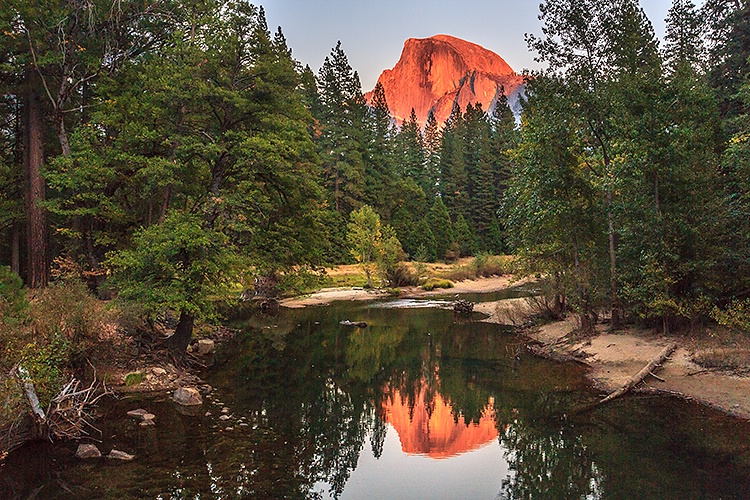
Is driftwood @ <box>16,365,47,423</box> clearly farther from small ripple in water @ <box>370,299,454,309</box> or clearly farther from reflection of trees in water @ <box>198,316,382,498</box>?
small ripple in water @ <box>370,299,454,309</box>

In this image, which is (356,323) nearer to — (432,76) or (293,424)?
(293,424)

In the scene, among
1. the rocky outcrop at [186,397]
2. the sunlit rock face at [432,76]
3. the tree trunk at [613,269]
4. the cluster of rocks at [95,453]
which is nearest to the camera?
the cluster of rocks at [95,453]

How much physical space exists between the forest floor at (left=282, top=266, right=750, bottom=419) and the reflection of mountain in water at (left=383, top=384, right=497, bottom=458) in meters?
4.74

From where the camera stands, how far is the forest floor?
13.6 m

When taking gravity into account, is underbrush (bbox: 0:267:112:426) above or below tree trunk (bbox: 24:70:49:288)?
below

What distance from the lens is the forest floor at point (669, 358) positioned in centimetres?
1357

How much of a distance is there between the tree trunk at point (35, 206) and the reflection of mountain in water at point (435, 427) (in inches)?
546

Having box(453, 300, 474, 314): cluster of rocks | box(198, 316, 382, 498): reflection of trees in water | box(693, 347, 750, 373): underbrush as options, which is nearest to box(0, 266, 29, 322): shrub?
box(198, 316, 382, 498): reflection of trees in water

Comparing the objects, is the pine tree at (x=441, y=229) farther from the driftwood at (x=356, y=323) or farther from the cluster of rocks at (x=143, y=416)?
the cluster of rocks at (x=143, y=416)

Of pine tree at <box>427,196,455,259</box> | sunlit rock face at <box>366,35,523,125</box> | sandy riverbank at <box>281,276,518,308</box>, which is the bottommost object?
sandy riverbank at <box>281,276,518,308</box>

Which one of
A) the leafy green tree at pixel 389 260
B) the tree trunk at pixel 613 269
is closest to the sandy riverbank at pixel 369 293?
the leafy green tree at pixel 389 260

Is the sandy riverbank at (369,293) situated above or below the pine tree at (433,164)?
below

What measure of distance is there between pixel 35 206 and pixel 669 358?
22990 mm

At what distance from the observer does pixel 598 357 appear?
60.6ft
